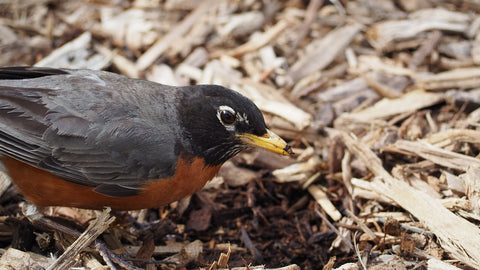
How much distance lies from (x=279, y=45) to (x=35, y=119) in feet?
12.7

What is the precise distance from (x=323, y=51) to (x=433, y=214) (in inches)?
129

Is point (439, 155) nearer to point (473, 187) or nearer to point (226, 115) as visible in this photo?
point (473, 187)

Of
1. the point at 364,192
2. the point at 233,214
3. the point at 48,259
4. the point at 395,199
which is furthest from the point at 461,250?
the point at 48,259

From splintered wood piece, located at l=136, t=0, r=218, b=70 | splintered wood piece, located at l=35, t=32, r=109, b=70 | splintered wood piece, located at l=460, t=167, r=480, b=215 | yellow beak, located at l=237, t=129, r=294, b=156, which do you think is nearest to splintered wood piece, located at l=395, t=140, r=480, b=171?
splintered wood piece, located at l=460, t=167, r=480, b=215

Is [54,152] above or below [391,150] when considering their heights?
above

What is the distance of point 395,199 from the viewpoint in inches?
195

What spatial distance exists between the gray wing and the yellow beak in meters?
0.64

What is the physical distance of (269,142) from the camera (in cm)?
474

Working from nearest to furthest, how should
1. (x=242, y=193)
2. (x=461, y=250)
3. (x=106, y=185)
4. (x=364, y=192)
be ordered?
(x=461, y=250) < (x=106, y=185) < (x=364, y=192) < (x=242, y=193)

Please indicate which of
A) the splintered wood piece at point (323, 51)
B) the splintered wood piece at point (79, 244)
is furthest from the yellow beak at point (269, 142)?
the splintered wood piece at point (323, 51)

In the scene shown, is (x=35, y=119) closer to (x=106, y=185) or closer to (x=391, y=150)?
(x=106, y=185)

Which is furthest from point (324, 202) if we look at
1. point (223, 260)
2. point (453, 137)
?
point (223, 260)

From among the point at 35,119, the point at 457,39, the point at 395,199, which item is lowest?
the point at 395,199

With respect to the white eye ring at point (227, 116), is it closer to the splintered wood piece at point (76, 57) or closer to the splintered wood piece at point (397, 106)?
the splintered wood piece at point (397, 106)
